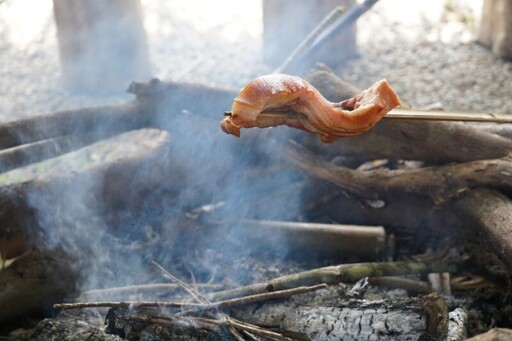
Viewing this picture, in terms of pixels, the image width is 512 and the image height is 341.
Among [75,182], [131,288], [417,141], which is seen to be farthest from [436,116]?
[75,182]

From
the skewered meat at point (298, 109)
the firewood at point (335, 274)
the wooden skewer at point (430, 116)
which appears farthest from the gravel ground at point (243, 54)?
the skewered meat at point (298, 109)

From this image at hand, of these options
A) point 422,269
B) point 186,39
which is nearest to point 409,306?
point 422,269

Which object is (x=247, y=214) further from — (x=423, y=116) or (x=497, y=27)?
(x=497, y=27)

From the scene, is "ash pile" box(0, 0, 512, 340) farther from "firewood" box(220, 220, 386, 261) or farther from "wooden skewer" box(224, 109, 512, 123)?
"wooden skewer" box(224, 109, 512, 123)

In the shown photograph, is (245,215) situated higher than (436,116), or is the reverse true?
(436,116)

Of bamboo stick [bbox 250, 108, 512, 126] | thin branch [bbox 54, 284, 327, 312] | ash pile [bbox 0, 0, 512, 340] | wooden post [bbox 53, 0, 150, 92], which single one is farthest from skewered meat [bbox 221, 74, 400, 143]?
wooden post [bbox 53, 0, 150, 92]

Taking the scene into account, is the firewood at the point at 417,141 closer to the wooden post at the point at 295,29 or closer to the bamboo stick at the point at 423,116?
the bamboo stick at the point at 423,116

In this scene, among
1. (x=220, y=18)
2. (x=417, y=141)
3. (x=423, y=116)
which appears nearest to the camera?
(x=423, y=116)
